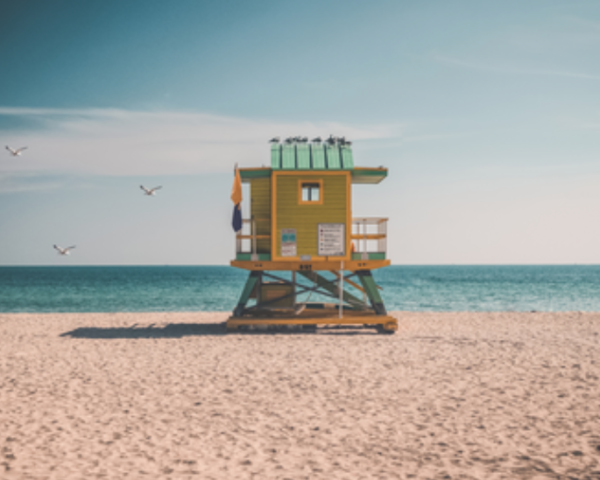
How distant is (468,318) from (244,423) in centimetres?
1629

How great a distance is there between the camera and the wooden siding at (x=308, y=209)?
15055mm

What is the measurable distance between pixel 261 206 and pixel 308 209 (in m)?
2.05

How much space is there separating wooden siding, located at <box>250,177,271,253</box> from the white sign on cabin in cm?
204

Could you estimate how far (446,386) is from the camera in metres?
8.67

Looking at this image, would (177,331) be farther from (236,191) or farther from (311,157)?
(311,157)

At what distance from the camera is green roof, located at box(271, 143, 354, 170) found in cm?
1504

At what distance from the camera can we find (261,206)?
16.4m

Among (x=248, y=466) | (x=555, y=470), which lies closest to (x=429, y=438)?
(x=555, y=470)

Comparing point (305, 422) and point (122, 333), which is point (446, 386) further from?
point (122, 333)

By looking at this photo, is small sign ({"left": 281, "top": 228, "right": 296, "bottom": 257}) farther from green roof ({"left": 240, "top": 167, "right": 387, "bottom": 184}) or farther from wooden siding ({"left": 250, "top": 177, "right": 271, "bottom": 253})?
green roof ({"left": 240, "top": 167, "right": 387, "bottom": 184})

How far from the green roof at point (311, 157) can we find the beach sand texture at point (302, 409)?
18.0 feet

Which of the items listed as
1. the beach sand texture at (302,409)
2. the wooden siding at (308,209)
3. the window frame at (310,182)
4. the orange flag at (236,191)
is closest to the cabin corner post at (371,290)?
the wooden siding at (308,209)

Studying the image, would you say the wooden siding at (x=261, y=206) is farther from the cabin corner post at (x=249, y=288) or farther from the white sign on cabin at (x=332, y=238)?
the white sign on cabin at (x=332, y=238)

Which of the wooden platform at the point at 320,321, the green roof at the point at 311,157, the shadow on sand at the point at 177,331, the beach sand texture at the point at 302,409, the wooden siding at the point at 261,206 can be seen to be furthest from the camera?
the wooden siding at the point at 261,206
